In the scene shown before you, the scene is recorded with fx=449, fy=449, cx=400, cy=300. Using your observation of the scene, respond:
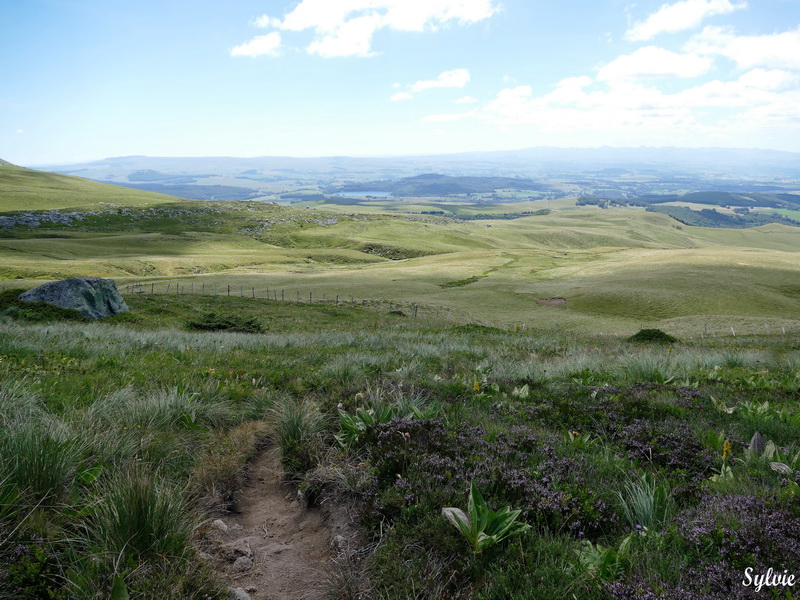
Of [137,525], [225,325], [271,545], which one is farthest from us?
[225,325]

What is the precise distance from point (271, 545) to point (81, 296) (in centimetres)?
2772

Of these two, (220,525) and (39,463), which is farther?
(220,525)

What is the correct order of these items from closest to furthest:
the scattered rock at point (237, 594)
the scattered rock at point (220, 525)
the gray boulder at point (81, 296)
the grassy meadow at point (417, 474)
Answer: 1. the grassy meadow at point (417, 474)
2. the scattered rock at point (237, 594)
3. the scattered rock at point (220, 525)
4. the gray boulder at point (81, 296)

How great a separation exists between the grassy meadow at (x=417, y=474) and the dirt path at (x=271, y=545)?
258 mm

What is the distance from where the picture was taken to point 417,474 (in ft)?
15.8

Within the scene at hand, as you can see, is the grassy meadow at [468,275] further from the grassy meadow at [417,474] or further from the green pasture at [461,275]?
the grassy meadow at [417,474]

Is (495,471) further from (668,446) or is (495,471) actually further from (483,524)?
(668,446)

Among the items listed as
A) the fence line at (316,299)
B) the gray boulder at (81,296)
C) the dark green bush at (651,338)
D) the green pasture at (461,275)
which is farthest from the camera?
the green pasture at (461,275)

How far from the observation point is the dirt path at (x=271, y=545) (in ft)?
12.8

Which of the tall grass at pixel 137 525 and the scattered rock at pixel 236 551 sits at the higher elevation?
the tall grass at pixel 137 525

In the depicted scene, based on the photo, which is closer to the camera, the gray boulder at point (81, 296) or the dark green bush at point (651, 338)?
the dark green bush at point (651, 338)

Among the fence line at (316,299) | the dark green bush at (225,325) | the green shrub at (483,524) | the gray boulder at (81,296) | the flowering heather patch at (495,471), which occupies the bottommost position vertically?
the fence line at (316,299)

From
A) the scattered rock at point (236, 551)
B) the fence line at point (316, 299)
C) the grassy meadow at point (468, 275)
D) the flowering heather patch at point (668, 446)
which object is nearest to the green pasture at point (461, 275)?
A: the grassy meadow at point (468, 275)

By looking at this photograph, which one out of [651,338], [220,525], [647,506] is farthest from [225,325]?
[647,506]
